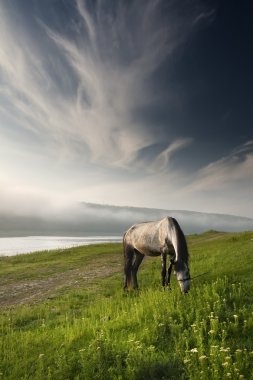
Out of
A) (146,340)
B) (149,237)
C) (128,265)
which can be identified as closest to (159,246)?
(149,237)

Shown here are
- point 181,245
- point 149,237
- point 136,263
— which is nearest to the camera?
point 181,245

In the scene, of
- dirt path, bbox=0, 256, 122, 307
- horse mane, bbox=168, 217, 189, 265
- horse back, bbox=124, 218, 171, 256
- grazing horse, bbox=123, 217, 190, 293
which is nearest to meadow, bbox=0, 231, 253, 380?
grazing horse, bbox=123, 217, 190, 293

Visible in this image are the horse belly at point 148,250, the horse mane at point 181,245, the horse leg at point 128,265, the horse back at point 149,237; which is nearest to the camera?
the horse mane at point 181,245

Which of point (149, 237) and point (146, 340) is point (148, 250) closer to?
point (149, 237)

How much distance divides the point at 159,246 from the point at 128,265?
327 centimetres

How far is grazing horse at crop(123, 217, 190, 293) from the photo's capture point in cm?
1596

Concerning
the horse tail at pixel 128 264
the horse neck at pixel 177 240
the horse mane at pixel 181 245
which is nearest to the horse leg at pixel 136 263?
the horse tail at pixel 128 264

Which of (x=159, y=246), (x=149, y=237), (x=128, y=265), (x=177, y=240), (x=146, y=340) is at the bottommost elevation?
(x=146, y=340)

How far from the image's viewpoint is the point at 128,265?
22.1 metres

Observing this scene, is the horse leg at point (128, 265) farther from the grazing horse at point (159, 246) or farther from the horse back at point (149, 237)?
the horse back at point (149, 237)

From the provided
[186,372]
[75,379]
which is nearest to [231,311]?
[186,372]

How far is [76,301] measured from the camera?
19.3m

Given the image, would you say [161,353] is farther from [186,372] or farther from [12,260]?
[12,260]

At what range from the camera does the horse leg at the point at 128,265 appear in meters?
21.8
